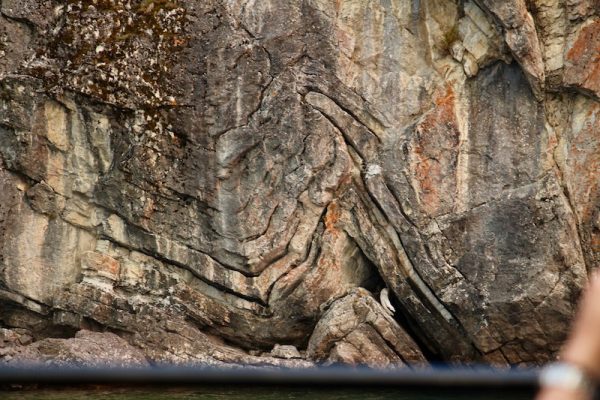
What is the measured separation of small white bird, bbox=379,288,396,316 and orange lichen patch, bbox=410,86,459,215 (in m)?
1.88

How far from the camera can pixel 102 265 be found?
693 inches

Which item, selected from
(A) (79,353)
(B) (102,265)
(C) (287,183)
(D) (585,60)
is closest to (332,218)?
(C) (287,183)

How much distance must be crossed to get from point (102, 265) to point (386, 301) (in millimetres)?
5875

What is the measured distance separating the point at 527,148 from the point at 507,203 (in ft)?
3.69

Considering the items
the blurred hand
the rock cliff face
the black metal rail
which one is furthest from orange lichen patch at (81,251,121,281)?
the blurred hand

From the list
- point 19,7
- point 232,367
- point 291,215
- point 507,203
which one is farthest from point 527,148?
point 19,7

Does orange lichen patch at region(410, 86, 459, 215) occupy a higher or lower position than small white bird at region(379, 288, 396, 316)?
higher

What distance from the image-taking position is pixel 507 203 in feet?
54.2

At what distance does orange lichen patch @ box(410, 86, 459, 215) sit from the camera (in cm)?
1669

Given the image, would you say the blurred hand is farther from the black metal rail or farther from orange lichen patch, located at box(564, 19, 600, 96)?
orange lichen patch, located at box(564, 19, 600, 96)

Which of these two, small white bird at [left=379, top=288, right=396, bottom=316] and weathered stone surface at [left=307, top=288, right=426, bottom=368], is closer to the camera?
weathered stone surface at [left=307, top=288, right=426, bottom=368]

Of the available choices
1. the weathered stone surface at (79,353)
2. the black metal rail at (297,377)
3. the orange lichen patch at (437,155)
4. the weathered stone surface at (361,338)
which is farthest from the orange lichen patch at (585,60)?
the black metal rail at (297,377)

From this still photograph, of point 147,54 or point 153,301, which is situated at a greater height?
point 147,54

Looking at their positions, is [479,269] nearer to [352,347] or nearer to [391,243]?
[391,243]
